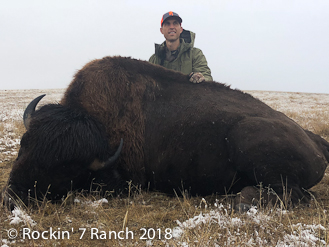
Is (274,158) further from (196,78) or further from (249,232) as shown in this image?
(196,78)

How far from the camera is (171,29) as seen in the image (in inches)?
217

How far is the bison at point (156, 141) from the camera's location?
2.94 metres

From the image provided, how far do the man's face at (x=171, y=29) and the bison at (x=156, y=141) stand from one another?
2001mm

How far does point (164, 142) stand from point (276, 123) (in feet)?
4.73

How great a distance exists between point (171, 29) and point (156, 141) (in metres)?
A: 3.07

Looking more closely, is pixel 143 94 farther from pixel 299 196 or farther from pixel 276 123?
pixel 299 196

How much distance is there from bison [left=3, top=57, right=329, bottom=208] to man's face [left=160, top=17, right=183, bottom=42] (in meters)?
2.00

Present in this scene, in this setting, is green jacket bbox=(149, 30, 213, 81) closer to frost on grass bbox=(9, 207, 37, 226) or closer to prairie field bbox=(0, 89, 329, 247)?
prairie field bbox=(0, 89, 329, 247)

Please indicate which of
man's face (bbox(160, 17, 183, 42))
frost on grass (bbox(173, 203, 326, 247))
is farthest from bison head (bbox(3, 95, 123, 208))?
man's face (bbox(160, 17, 183, 42))

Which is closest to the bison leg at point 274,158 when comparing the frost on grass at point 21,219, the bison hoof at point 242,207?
the bison hoof at point 242,207

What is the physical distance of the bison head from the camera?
286cm

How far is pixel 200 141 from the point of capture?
3295 mm

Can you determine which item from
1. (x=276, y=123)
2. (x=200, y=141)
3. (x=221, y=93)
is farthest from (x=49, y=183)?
(x=276, y=123)

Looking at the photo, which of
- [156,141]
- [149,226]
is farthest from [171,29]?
[149,226]
